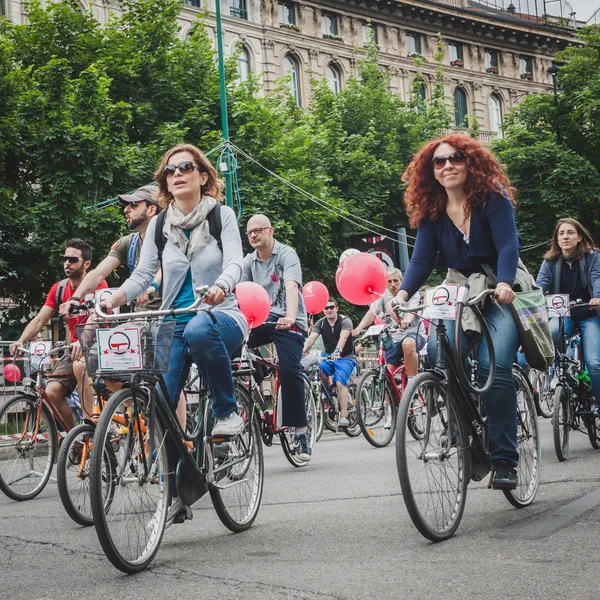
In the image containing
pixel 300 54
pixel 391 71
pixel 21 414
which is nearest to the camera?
pixel 21 414

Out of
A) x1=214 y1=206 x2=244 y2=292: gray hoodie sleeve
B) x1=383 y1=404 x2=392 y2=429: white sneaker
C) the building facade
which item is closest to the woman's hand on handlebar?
x1=214 y1=206 x2=244 y2=292: gray hoodie sleeve

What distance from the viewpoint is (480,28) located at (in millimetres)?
52500

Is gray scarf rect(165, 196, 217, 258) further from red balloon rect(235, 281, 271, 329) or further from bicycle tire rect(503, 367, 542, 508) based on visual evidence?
red balloon rect(235, 281, 271, 329)

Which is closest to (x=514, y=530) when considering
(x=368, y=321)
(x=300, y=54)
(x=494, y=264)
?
(x=494, y=264)

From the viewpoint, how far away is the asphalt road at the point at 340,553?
12.3 ft

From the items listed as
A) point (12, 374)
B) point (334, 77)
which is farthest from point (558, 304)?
point (334, 77)

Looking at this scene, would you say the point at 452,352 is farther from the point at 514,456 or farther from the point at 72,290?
the point at 72,290

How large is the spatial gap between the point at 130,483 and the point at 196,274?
1.24 metres

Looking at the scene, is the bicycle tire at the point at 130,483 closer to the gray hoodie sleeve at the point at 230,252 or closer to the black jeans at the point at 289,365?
the gray hoodie sleeve at the point at 230,252

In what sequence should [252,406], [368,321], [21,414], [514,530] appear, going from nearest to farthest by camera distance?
1. [514,530]
2. [252,406]
3. [21,414]
4. [368,321]

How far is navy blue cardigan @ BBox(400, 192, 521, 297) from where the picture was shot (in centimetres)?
512

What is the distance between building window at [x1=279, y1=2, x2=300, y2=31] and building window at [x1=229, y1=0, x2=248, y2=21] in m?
1.90

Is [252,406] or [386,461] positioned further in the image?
[386,461]

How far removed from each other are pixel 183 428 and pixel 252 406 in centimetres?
73
